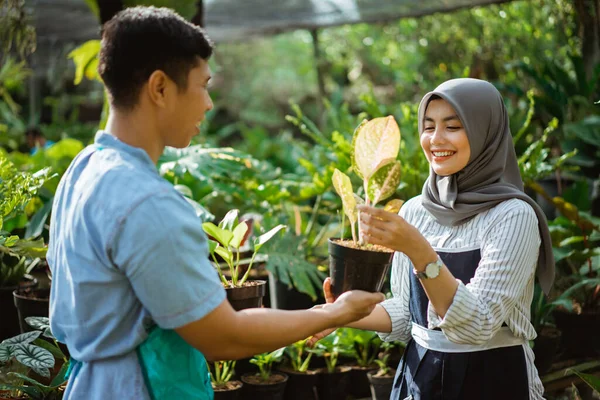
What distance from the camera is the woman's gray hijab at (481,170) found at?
1.96 meters

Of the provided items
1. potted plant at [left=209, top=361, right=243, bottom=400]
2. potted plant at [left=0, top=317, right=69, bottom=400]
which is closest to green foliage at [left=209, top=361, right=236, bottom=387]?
potted plant at [left=209, top=361, right=243, bottom=400]

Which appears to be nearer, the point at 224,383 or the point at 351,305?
the point at 351,305

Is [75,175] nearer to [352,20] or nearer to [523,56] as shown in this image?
[352,20]

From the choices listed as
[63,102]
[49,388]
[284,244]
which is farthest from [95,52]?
[63,102]

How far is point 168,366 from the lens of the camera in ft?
4.61


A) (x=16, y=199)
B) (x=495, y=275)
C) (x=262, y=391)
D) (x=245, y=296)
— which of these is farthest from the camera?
(x=262, y=391)

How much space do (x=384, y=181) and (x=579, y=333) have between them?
249 cm

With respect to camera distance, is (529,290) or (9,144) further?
(9,144)

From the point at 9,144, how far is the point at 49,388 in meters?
8.69

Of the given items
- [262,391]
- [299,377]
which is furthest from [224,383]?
[299,377]

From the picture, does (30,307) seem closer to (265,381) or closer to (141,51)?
(265,381)

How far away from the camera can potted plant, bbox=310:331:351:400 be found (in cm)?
348

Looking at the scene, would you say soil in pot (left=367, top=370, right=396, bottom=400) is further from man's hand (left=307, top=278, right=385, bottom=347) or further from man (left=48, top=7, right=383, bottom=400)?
man (left=48, top=7, right=383, bottom=400)

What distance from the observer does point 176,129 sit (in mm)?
1443
